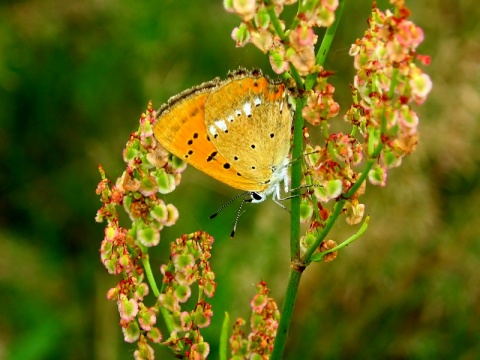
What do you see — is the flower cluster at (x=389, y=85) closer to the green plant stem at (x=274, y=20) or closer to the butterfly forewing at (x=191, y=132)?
the green plant stem at (x=274, y=20)

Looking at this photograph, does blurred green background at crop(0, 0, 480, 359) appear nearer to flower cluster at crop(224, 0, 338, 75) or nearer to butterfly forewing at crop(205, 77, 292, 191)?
butterfly forewing at crop(205, 77, 292, 191)

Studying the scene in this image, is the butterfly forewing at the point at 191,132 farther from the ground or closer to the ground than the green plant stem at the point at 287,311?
farther from the ground

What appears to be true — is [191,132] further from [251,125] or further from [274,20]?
[274,20]

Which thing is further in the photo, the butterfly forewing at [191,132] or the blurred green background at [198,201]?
the blurred green background at [198,201]

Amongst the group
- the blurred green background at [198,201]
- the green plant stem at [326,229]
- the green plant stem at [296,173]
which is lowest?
the green plant stem at [326,229]

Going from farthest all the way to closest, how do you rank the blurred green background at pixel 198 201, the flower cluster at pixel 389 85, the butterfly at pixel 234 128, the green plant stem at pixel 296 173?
the blurred green background at pixel 198 201
the butterfly at pixel 234 128
the green plant stem at pixel 296 173
the flower cluster at pixel 389 85

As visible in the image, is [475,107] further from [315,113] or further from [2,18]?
[2,18]

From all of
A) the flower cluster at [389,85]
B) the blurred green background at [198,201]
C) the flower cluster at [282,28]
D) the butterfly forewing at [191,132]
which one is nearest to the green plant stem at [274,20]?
the flower cluster at [282,28]
